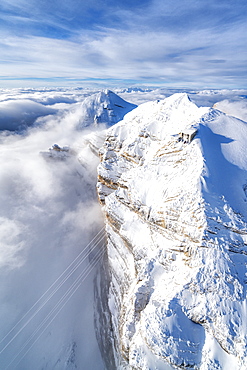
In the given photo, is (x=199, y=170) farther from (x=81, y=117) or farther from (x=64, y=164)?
(x=81, y=117)

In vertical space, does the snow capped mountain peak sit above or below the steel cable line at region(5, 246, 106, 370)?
above

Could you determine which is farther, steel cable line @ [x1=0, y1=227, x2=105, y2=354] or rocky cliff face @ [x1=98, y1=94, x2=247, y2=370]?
steel cable line @ [x1=0, y1=227, x2=105, y2=354]

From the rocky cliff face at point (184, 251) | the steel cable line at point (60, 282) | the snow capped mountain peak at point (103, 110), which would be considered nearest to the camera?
the rocky cliff face at point (184, 251)

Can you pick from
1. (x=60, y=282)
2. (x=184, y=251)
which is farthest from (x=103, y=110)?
(x=184, y=251)

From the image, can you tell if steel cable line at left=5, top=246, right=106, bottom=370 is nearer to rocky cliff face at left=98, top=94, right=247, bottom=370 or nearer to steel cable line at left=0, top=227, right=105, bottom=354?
steel cable line at left=0, top=227, right=105, bottom=354

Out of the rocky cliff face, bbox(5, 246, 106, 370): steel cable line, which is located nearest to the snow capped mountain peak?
the rocky cliff face

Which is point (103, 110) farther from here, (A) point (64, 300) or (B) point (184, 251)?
(B) point (184, 251)

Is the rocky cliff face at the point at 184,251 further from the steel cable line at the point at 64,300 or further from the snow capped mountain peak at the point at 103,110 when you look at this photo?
the snow capped mountain peak at the point at 103,110

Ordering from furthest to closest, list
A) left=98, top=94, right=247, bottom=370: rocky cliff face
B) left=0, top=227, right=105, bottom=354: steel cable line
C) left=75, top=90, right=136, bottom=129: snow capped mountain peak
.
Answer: left=75, top=90, right=136, bottom=129: snow capped mountain peak, left=0, top=227, right=105, bottom=354: steel cable line, left=98, top=94, right=247, bottom=370: rocky cliff face

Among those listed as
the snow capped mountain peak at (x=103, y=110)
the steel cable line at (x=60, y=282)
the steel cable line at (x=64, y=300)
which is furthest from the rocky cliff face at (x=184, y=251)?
the snow capped mountain peak at (x=103, y=110)
